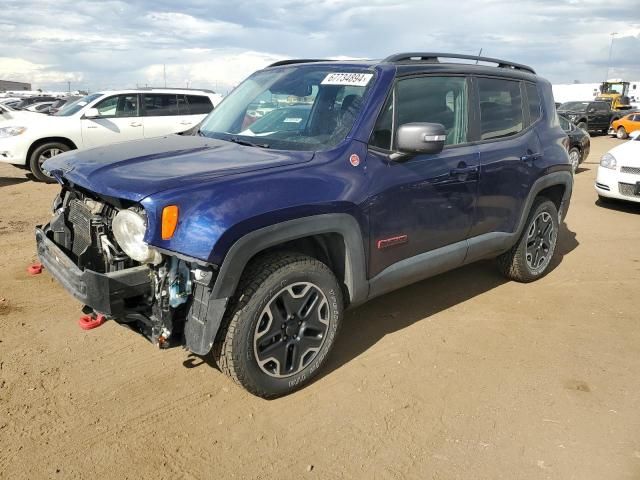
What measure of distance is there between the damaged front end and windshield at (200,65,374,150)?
1061 mm

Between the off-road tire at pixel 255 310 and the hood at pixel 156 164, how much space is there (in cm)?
55

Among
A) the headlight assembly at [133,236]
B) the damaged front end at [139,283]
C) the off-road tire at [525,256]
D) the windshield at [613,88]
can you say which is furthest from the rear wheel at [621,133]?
the headlight assembly at [133,236]

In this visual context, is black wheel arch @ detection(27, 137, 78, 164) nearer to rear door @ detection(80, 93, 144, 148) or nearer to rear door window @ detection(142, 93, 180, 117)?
rear door @ detection(80, 93, 144, 148)

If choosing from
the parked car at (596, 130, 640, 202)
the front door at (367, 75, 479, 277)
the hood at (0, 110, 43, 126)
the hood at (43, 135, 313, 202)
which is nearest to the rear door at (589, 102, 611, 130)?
the parked car at (596, 130, 640, 202)

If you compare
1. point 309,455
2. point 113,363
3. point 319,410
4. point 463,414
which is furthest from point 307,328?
point 113,363

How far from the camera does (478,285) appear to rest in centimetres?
501

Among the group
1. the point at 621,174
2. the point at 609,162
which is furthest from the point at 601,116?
the point at 621,174

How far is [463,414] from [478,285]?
7.25ft

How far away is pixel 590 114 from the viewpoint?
25.2m

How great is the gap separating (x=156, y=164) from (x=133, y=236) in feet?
1.58

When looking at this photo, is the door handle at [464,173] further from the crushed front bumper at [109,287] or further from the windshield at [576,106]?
the windshield at [576,106]

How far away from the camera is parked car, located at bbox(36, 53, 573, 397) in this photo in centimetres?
262

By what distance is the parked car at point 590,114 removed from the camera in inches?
984

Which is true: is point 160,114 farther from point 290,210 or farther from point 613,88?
point 613,88
